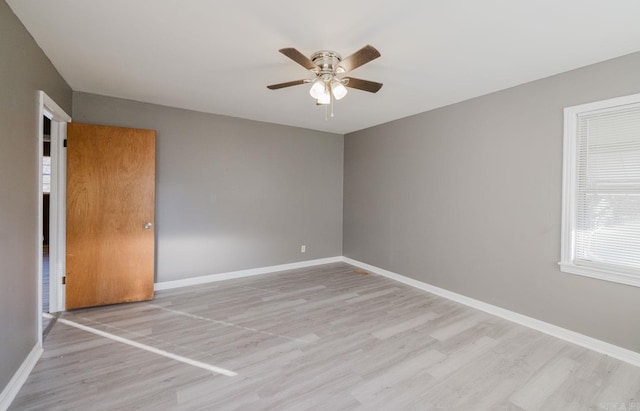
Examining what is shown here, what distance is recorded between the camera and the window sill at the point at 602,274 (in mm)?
2231

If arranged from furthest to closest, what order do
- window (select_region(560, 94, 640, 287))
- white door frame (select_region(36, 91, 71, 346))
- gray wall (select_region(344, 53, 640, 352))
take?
1. white door frame (select_region(36, 91, 71, 346))
2. gray wall (select_region(344, 53, 640, 352))
3. window (select_region(560, 94, 640, 287))

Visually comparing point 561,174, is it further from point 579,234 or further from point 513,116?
point 513,116

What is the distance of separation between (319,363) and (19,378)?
2.05 m

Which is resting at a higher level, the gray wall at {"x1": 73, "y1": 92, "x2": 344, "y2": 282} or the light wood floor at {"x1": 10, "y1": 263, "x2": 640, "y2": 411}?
the gray wall at {"x1": 73, "y1": 92, "x2": 344, "y2": 282}

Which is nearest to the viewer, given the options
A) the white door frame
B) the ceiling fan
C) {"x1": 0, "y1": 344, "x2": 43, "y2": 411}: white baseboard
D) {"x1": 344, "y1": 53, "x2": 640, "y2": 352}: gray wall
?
{"x1": 0, "y1": 344, "x2": 43, "y2": 411}: white baseboard

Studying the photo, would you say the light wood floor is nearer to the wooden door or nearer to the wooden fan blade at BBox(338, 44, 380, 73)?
the wooden door

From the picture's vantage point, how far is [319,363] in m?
2.19

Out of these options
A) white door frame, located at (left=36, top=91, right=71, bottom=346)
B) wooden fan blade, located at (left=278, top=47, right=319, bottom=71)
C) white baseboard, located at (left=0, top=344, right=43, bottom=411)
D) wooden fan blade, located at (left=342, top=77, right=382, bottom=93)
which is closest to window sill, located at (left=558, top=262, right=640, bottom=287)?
wooden fan blade, located at (left=342, top=77, right=382, bottom=93)

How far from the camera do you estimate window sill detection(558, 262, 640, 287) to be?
2231mm

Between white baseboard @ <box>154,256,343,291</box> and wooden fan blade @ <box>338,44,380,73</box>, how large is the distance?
3.38m

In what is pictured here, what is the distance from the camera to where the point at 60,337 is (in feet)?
8.25

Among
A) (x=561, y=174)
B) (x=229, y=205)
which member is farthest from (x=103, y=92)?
(x=561, y=174)

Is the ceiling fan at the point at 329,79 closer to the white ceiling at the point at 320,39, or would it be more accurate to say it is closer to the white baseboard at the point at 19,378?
the white ceiling at the point at 320,39

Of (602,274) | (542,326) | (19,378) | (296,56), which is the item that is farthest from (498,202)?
(19,378)
